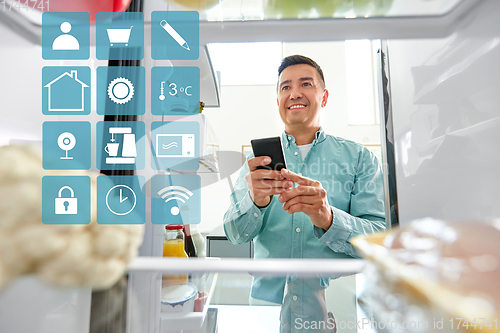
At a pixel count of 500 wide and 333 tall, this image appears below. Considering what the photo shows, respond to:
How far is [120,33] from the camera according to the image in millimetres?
334

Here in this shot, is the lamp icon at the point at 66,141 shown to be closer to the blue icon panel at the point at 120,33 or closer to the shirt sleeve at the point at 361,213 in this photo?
the blue icon panel at the point at 120,33

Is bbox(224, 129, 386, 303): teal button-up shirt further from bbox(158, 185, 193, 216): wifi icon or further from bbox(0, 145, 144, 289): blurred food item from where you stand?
bbox(0, 145, 144, 289): blurred food item

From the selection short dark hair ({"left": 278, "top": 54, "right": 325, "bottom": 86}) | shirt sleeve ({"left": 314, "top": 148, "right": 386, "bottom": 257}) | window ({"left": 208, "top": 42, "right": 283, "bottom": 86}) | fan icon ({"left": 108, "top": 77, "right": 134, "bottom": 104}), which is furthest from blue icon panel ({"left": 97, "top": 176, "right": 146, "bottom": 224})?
window ({"left": 208, "top": 42, "right": 283, "bottom": 86})

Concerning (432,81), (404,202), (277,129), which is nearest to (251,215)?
(404,202)

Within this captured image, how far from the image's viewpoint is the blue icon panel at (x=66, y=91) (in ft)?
1.15

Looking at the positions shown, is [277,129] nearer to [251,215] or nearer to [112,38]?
[251,215]

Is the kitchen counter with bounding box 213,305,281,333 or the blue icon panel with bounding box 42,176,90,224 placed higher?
the blue icon panel with bounding box 42,176,90,224

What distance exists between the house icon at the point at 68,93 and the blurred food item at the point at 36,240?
0.22 m

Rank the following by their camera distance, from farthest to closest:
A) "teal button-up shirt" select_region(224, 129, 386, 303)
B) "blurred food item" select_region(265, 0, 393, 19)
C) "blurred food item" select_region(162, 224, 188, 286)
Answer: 1. "teal button-up shirt" select_region(224, 129, 386, 303)
2. "blurred food item" select_region(162, 224, 188, 286)
3. "blurred food item" select_region(265, 0, 393, 19)

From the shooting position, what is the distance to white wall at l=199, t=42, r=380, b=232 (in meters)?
1.08

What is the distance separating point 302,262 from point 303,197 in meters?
0.30

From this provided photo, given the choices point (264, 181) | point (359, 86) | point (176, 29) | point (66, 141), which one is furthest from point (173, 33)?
point (359, 86)

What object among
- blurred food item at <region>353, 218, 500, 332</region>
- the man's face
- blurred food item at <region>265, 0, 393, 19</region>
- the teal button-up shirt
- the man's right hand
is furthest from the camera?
the man's face

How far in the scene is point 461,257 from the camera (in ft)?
0.62
